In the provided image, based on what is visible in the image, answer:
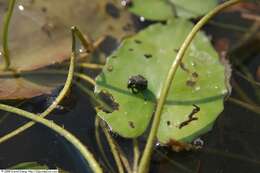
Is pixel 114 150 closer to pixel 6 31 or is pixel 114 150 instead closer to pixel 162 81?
pixel 162 81

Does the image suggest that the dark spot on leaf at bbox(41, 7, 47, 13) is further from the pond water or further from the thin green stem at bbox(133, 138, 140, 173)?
the thin green stem at bbox(133, 138, 140, 173)

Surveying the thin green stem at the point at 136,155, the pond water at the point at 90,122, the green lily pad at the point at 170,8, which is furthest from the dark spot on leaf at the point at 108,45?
the thin green stem at the point at 136,155

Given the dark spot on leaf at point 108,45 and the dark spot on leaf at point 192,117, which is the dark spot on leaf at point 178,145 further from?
the dark spot on leaf at point 108,45

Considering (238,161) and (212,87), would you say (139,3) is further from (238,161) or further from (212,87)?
(238,161)

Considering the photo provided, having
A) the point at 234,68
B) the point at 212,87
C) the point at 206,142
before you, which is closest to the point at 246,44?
the point at 234,68

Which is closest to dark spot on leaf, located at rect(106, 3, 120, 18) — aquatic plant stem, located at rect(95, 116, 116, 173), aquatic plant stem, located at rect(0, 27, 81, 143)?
aquatic plant stem, located at rect(0, 27, 81, 143)

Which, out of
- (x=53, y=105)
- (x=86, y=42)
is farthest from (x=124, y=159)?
(x=86, y=42)
